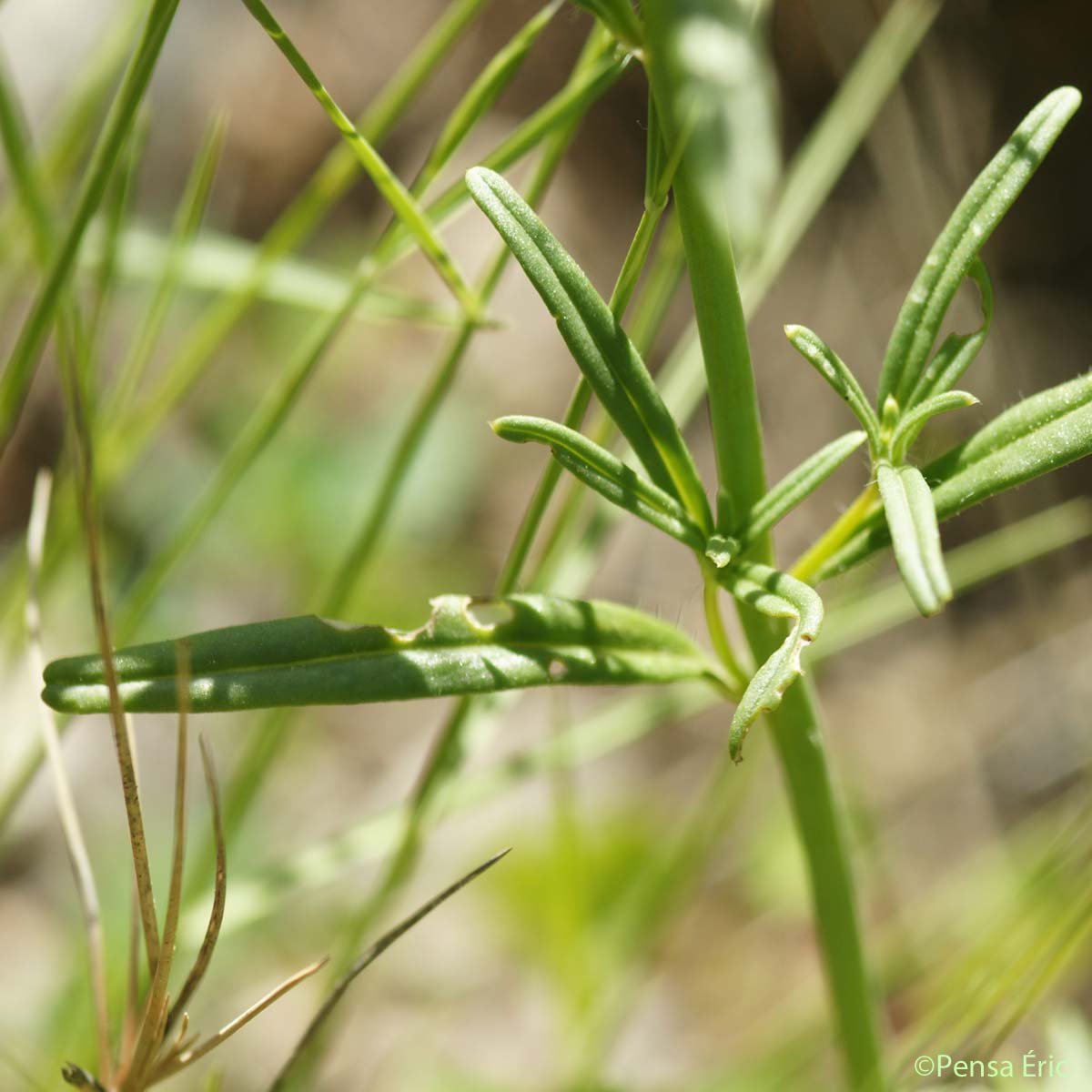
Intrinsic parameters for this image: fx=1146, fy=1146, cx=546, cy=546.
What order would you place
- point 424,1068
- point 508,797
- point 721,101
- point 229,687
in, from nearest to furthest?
1. point 721,101
2. point 229,687
3. point 424,1068
4. point 508,797

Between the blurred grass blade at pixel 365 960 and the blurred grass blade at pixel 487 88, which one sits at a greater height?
the blurred grass blade at pixel 487 88

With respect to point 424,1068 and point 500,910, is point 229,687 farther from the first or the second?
point 500,910

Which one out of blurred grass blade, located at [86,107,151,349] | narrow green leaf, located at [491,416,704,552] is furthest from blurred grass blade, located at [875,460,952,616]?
blurred grass blade, located at [86,107,151,349]

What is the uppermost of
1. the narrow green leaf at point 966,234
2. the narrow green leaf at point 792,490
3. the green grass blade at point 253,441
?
the green grass blade at point 253,441

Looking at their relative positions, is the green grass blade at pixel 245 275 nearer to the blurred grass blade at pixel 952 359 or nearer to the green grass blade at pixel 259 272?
the green grass blade at pixel 259 272

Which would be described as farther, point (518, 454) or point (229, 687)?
point (518, 454)

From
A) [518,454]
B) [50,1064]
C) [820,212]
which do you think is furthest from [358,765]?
[820,212]

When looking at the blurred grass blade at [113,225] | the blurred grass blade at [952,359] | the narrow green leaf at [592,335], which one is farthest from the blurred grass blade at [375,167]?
the blurred grass blade at [952,359]
